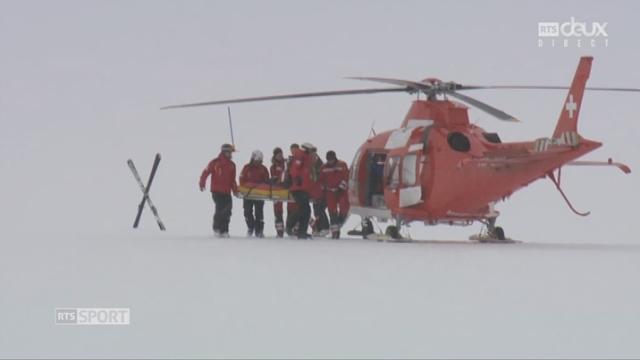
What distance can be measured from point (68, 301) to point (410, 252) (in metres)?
5.74

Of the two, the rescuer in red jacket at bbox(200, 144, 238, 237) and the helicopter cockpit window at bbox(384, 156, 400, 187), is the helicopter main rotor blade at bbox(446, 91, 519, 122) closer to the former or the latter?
the helicopter cockpit window at bbox(384, 156, 400, 187)

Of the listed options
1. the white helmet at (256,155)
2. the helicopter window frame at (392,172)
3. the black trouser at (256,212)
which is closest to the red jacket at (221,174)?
the white helmet at (256,155)

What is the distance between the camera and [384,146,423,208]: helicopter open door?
1628 cm

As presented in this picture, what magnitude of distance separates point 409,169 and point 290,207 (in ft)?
8.38

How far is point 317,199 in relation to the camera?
59.2 feet

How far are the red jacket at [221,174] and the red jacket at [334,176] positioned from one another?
1.31m

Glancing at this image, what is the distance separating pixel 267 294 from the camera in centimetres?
975

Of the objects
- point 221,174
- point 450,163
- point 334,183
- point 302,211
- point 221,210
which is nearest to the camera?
point 450,163

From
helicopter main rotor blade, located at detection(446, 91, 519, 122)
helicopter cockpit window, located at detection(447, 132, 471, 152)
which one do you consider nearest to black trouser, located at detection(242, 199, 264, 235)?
helicopter cockpit window, located at detection(447, 132, 471, 152)

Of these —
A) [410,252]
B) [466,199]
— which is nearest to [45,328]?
[410,252]

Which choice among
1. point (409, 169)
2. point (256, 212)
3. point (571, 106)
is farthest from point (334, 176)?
point (571, 106)

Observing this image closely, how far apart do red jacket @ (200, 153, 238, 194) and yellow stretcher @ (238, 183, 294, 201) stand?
228 mm

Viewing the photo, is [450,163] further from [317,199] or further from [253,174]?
[253,174]

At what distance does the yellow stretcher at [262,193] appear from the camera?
17.8 metres
